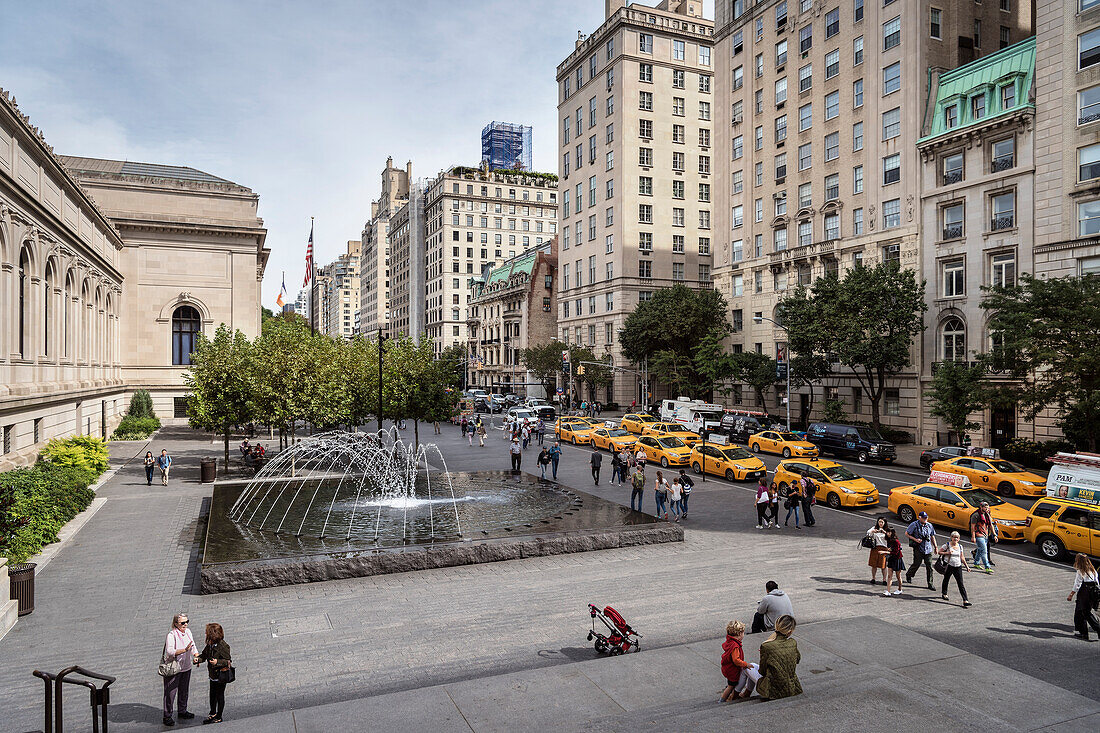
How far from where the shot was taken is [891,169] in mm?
48562

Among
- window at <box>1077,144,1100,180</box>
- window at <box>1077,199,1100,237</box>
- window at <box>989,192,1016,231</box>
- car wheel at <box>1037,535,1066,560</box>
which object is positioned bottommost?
car wheel at <box>1037,535,1066,560</box>

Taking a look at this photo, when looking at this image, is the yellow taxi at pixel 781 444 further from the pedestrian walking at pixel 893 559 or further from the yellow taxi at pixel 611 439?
the pedestrian walking at pixel 893 559

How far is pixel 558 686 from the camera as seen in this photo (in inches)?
403

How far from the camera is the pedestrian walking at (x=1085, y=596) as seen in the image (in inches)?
504

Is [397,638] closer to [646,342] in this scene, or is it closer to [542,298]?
[646,342]

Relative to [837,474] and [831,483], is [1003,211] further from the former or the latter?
[831,483]

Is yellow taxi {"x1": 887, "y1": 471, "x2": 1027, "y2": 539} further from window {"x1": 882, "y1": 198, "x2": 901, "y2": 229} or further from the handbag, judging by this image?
window {"x1": 882, "y1": 198, "x2": 901, "y2": 229}

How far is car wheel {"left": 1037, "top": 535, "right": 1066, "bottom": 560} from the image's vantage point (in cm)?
1878

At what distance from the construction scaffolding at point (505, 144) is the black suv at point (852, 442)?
139m

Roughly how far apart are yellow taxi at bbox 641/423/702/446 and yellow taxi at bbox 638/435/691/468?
1254 mm

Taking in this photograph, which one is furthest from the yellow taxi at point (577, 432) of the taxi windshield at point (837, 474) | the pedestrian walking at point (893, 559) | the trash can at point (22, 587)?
the trash can at point (22, 587)

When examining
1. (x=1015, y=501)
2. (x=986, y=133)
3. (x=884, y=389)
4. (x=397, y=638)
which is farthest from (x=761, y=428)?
(x=397, y=638)

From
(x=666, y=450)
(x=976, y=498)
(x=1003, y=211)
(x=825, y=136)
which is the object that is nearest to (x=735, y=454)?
(x=666, y=450)

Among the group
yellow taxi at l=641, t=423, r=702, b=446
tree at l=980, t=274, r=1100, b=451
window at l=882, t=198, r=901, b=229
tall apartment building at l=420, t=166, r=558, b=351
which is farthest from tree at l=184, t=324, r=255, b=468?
tall apartment building at l=420, t=166, r=558, b=351
